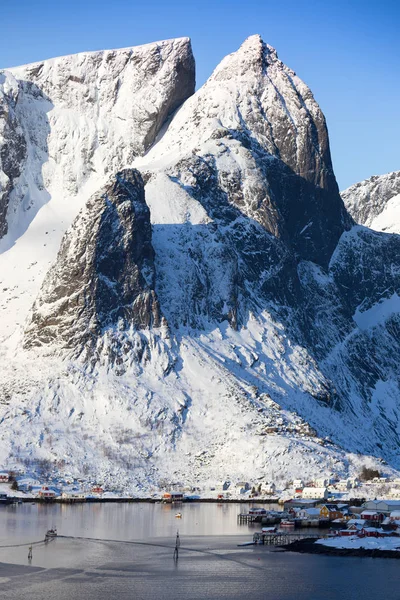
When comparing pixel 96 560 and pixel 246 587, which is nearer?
pixel 246 587

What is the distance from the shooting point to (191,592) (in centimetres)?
14700

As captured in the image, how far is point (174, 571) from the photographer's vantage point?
6319 inches

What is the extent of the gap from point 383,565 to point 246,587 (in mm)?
24744

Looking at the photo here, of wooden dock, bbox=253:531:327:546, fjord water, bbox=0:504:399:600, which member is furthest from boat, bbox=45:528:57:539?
wooden dock, bbox=253:531:327:546

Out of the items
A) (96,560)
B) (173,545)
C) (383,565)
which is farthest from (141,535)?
(383,565)

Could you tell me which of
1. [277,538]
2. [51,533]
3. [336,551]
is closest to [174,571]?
[336,551]

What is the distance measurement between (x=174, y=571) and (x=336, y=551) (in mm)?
27350

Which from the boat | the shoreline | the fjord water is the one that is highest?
the boat

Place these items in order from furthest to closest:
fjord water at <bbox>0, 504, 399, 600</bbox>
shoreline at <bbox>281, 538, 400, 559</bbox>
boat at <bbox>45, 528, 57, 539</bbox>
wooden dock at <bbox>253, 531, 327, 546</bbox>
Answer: wooden dock at <bbox>253, 531, 327, 546</bbox> → boat at <bbox>45, 528, 57, 539</bbox> → shoreline at <bbox>281, 538, 400, 559</bbox> → fjord water at <bbox>0, 504, 399, 600</bbox>

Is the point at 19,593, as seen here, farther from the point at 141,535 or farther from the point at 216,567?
the point at 141,535

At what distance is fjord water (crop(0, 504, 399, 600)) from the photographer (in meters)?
147

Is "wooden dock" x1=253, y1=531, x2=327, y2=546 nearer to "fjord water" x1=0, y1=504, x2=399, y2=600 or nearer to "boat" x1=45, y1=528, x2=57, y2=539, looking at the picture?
"fjord water" x1=0, y1=504, x2=399, y2=600

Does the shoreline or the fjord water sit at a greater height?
the shoreline

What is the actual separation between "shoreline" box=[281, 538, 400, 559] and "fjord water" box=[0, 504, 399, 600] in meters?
3.10
